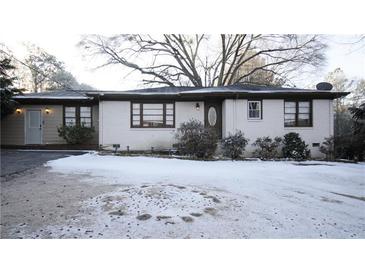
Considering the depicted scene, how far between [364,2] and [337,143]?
665cm

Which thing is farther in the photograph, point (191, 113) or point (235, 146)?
point (191, 113)

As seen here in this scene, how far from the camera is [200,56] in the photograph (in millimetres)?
17656

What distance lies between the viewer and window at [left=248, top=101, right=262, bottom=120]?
9.46 meters

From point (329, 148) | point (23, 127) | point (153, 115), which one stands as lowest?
point (329, 148)

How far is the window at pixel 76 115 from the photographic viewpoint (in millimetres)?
10734

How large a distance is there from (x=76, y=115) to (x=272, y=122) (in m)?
Result: 8.99

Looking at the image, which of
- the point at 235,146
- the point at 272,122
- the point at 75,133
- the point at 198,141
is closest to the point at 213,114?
the point at 235,146

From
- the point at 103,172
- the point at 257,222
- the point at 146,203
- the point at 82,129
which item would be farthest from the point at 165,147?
the point at 257,222

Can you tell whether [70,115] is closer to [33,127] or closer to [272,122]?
[33,127]

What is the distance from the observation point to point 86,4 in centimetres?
327

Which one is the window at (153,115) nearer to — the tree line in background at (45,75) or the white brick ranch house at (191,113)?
the white brick ranch house at (191,113)

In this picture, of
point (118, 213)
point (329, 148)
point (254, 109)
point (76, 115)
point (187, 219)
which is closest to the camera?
point (187, 219)

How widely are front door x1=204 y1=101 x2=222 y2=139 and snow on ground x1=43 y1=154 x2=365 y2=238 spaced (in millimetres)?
4983

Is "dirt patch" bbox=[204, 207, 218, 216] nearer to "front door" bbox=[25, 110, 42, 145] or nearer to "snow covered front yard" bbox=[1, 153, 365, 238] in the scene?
"snow covered front yard" bbox=[1, 153, 365, 238]
